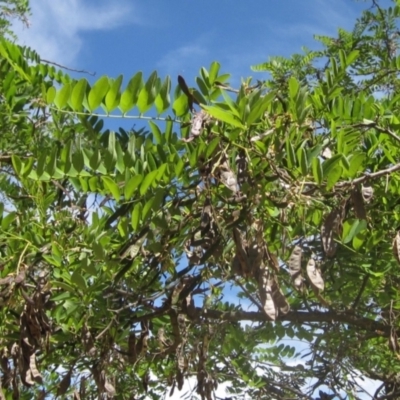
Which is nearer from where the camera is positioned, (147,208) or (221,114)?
(221,114)

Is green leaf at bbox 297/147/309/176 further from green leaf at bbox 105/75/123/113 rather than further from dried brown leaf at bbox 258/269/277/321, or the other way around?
green leaf at bbox 105/75/123/113

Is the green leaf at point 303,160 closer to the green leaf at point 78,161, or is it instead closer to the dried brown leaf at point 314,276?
the dried brown leaf at point 314,276

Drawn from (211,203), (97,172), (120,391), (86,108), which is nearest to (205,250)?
(211,203)

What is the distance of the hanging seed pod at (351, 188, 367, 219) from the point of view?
1646 millimetres

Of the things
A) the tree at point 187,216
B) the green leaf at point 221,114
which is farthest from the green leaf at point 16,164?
the green leaf at point 221,114

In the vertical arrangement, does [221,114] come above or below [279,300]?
above

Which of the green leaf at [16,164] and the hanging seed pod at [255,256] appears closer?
the hanging seed pod at [255,256]

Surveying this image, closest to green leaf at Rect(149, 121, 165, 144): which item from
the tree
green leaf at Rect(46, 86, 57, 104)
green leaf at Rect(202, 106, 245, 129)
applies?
the tree

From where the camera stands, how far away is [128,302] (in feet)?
6.85

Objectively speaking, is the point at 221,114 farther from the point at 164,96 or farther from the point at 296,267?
the point at 296,267

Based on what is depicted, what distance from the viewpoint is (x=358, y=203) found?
165cm

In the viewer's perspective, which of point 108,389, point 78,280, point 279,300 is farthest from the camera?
point 108,389

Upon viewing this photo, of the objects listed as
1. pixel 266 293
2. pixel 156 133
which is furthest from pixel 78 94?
pixel 266 293

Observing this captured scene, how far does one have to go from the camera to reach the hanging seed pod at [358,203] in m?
1.65
